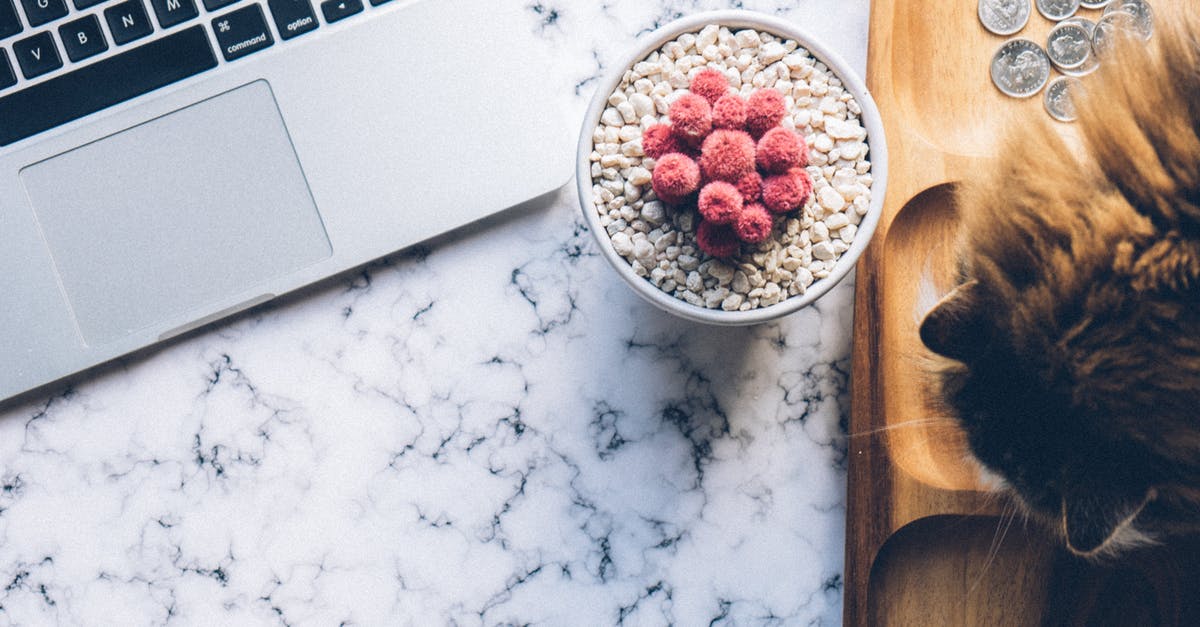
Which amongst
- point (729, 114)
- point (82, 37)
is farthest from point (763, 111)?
point (82, 37)

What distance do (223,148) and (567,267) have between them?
291mm

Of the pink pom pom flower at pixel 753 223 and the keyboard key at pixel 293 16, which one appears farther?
the keyboard key at pixel 293 16

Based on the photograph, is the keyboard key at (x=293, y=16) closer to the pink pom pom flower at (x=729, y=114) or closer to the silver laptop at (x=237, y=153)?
the silver laptop at (x=237, y=153)

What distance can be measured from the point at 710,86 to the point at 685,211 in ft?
0.27

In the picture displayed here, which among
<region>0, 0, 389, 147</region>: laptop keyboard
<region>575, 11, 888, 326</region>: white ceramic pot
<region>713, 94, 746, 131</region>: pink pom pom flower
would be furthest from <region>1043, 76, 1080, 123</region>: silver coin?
<region>0, 0, 389, 147</region>: laptop keyboard

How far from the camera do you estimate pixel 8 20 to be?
0.67m

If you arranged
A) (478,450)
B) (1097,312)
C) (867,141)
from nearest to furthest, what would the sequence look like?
(1097,312)
(867,141)
(478,450)

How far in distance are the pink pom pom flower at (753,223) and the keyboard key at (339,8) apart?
35cm

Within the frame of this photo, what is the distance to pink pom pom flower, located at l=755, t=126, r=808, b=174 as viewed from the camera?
56 cm

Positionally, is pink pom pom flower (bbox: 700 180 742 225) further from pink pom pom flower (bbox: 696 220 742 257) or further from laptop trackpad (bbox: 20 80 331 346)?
laptop trackpad (bbox: 20 80 331 346)

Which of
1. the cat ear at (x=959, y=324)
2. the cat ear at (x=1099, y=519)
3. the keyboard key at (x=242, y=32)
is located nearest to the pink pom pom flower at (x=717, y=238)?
the cat ear at (x=959, y=324)

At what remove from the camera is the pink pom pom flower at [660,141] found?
0.58m

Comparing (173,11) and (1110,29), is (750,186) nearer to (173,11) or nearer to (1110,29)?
(1110,29)

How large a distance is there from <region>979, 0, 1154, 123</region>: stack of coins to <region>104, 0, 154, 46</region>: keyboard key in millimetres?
640
